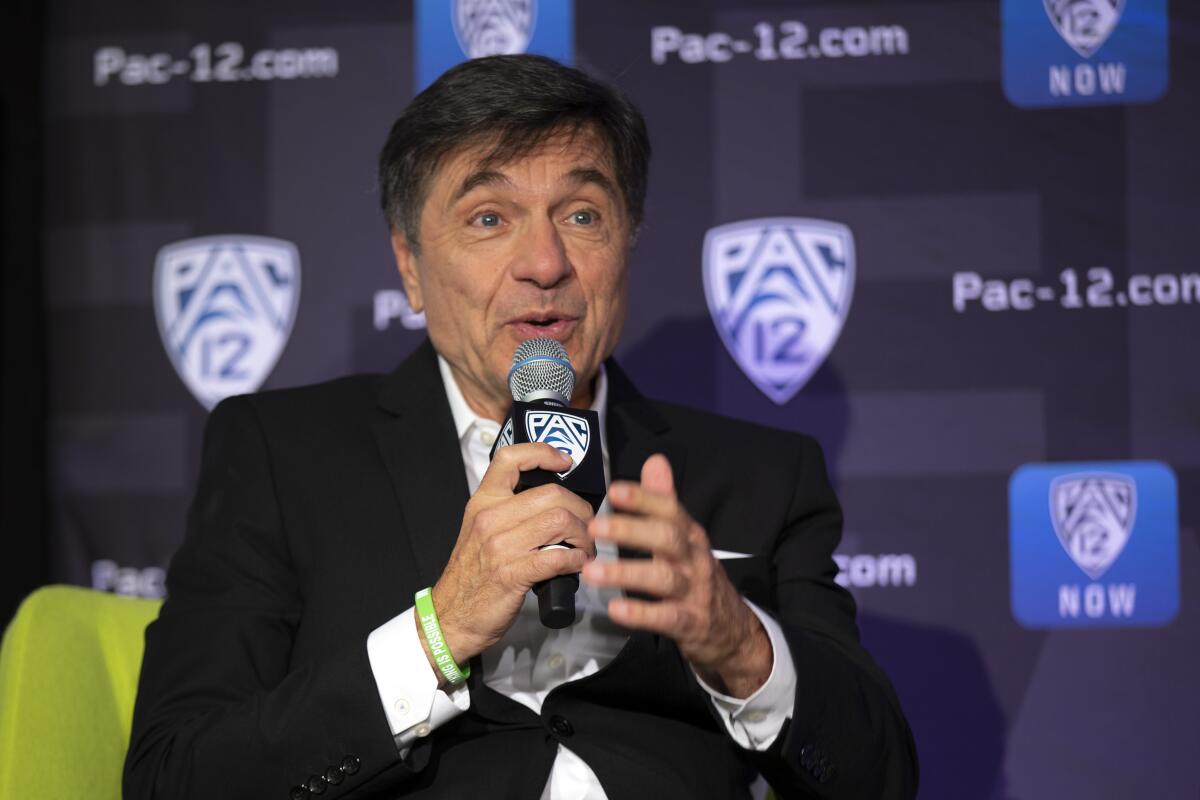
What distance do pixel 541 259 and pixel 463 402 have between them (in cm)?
36

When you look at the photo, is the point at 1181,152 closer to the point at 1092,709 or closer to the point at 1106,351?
the point at 1106,351

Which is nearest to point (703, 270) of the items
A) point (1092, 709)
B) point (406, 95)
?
point (406, 95)

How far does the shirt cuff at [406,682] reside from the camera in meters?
1.79

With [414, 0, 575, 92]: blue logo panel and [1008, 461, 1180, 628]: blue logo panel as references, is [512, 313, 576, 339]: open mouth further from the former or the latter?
[1008, 461, 1180, 628]: blue logo panel

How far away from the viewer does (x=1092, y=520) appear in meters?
3.18

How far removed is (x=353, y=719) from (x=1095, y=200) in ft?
7.64

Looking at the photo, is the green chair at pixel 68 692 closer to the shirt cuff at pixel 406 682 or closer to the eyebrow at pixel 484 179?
the shirt cuff at pixel 406 682

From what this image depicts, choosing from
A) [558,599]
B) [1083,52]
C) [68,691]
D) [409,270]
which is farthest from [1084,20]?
[68,691]

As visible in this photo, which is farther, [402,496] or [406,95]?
[406,95]

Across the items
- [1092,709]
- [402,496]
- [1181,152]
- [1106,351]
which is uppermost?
[1181,152]

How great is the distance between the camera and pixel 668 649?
204cm

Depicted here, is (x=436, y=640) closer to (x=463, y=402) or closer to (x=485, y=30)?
(x=463, y=402)

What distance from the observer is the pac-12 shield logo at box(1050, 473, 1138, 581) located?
3.18 m

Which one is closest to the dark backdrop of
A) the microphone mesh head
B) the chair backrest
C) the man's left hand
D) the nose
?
the chair backrest
